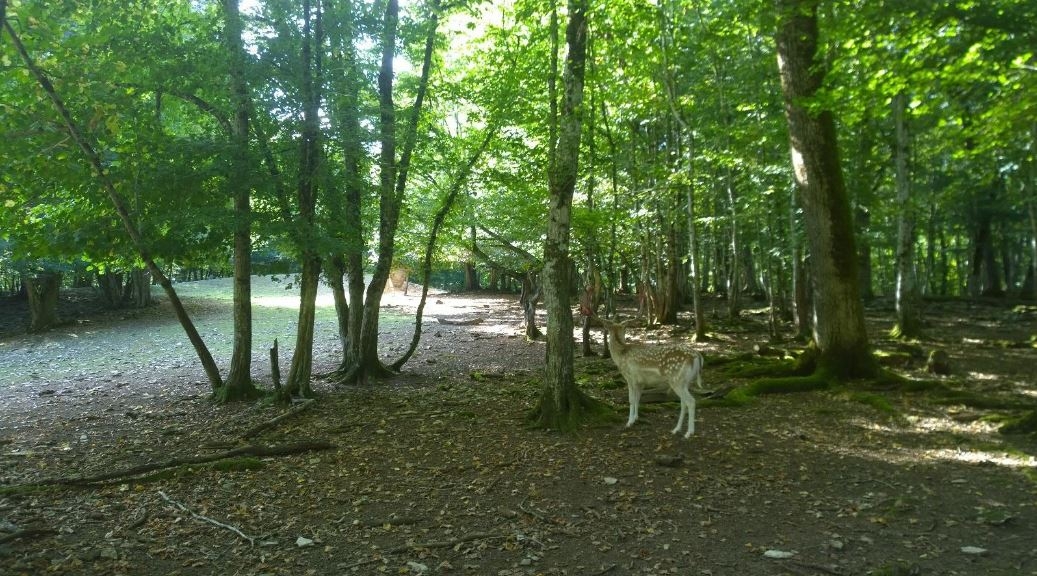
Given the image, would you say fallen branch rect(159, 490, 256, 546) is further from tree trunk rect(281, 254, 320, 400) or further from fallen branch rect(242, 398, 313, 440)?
tree trunk rect(281, 254, 320, 400)

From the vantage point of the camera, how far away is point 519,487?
6188 mm

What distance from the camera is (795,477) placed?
621 cm

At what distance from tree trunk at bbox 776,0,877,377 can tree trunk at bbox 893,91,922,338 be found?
4.22 metres

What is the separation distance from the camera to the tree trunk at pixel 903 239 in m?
13.7

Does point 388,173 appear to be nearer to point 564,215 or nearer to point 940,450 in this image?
point 564,215

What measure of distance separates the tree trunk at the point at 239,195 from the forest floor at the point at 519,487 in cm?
66

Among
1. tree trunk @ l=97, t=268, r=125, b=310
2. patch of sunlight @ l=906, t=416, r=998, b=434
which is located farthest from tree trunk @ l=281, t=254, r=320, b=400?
tree trunk @ l=97, t=268, r=125, b=310

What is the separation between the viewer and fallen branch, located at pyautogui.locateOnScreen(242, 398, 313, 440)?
8289mm

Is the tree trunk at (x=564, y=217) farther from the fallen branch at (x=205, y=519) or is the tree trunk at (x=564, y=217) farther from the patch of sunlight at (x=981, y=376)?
the patch of sunlight at (x=981, y=376)

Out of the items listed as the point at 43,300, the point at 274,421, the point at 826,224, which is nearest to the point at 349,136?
the point at 274,421

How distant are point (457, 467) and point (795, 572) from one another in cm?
368

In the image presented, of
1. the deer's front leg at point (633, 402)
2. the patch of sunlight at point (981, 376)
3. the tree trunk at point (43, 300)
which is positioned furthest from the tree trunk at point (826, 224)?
the tree trunk at point (43, 300)

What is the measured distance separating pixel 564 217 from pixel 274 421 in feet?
16.3

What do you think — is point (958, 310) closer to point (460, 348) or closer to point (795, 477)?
point (460, 348)
